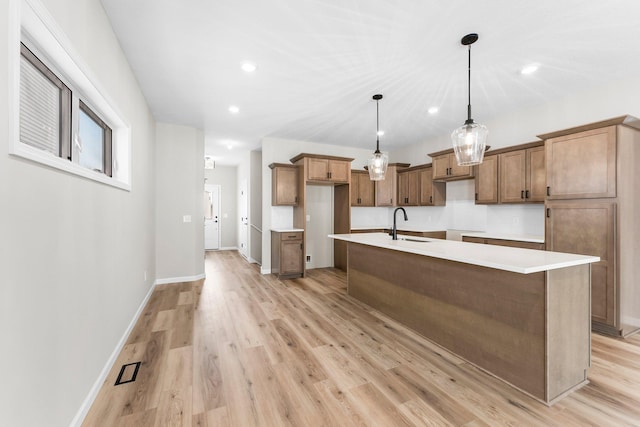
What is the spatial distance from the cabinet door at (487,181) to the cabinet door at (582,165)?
0.95 m

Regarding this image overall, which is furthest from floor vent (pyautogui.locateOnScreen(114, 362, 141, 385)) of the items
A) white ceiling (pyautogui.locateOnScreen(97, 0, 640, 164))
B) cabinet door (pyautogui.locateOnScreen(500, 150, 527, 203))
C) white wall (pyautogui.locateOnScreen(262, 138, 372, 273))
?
cabinet door (pyautogui.locateOnScreen(500, 150, 527, 203))

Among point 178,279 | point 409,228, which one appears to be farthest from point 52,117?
point 409,228

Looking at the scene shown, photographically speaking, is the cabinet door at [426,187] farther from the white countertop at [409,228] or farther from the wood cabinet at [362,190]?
the wood cabinet at [362,190]

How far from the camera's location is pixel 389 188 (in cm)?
640

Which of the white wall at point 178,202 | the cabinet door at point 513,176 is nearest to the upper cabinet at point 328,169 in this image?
the white wall at point 178,202

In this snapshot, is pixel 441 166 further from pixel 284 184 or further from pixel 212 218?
pixel 212 218

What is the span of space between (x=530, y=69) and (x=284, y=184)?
13.2 feet

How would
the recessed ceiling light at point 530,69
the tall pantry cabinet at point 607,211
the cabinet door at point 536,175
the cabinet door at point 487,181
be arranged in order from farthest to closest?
the cabinet door at point 487,181, the cabinet door at point 536,175, the recessed ceiling light at point 530,69, the tall pantry cabinet at point 607,211

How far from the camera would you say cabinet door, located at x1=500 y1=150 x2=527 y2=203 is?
155 inches

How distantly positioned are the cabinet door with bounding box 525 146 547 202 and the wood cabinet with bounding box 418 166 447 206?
1.75 meters

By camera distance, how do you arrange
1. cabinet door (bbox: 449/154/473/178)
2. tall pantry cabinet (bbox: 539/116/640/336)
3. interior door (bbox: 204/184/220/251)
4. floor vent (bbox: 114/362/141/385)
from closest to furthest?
1. floor vent (bbox: 114/362/141/385)
2. tall pantry cabinet (bbox: 539/116/640/336)
3. cabinet door (bbox: 449/154/473/178)
4. interior door (bbox: 204/184/220/251)

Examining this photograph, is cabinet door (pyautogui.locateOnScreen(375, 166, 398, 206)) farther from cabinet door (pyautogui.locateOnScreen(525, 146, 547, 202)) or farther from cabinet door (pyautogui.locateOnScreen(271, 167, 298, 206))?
cabinet door (pyautogui.locateOnScreen(525, 146, 547, 202))

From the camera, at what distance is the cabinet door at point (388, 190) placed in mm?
6359

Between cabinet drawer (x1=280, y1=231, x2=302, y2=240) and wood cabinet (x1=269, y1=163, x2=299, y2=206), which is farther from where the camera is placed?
wood cabinet (x1=269, y1=163, x2=299, y2=206)
